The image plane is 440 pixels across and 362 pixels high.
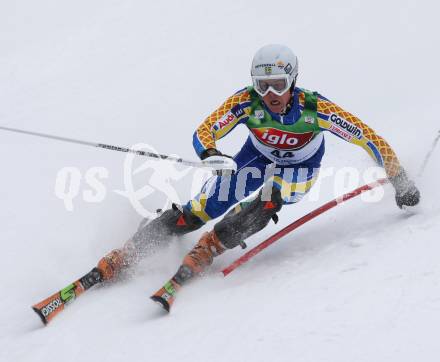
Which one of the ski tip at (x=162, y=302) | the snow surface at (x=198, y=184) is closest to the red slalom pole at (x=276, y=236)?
the snow surface at (x=198, y=184)

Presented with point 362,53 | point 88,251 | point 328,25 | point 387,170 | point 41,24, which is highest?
point 41,24

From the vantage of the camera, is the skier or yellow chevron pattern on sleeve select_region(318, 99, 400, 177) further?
yellow chevron pattern on sleeve select_region(318, 99, 400, 177)

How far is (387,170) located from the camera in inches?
201

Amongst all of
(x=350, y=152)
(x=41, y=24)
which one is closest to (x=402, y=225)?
(x=350, y=152)

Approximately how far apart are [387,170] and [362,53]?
6.53m

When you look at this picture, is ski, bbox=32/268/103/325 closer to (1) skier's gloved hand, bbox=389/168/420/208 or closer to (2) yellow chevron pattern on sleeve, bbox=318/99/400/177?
(2) yellow chevron pattern on sleeve, bbox=318/99/400/177

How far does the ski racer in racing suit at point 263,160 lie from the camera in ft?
15.9

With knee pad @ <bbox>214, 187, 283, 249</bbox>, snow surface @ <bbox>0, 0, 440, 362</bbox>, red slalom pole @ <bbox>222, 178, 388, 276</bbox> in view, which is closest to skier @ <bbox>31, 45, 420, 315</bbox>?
knee pad @ <bbox>214, 187, 283, 249</bbox>

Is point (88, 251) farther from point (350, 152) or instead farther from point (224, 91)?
point (224, 91)

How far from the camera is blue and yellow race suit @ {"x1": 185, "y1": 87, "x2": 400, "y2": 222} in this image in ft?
16.6

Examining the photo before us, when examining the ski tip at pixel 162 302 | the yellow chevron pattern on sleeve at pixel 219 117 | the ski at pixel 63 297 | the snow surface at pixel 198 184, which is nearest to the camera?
the snow surface at pixel 198 184

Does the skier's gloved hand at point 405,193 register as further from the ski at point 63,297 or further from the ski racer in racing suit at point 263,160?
the ski at point 63,297

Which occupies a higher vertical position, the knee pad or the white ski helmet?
the white ski helmet

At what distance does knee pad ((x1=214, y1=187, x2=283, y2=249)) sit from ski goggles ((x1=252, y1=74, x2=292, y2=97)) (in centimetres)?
87
